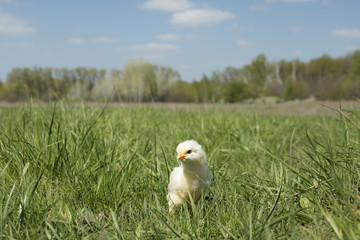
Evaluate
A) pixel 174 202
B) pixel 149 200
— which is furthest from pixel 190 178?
pixel 149 200

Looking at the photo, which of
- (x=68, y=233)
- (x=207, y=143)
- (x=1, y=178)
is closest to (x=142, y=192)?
(x=68, y=233)

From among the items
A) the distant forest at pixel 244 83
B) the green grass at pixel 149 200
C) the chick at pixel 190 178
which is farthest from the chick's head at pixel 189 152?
the distant forest at pixel 244 83

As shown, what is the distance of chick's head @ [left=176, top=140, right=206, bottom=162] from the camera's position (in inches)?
78.7

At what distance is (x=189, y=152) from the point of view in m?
2.05

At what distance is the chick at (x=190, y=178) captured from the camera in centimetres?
207

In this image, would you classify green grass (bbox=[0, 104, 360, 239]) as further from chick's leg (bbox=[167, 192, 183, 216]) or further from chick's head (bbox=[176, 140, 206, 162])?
chick's head (bbox=[176, 140, 206, 162])

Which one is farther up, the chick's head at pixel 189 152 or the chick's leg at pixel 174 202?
the chick's head at pixel 189 152

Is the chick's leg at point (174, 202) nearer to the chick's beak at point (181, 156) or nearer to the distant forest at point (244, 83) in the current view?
the chick's beak at point (181, 156)

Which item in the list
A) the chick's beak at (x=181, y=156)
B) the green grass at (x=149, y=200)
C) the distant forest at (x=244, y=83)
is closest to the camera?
the green grass at (x=149, y=200)

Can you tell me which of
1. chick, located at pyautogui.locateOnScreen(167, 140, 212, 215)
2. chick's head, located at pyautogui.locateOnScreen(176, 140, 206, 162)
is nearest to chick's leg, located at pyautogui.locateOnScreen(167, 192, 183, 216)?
chick, located at pyautogui.locateOnScreen(167, 140, 212, 215)

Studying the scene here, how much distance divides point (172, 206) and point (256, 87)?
31982 mm

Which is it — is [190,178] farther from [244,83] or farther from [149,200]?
[244,83]

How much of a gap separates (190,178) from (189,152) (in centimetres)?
21

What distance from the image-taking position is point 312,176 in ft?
7.04
